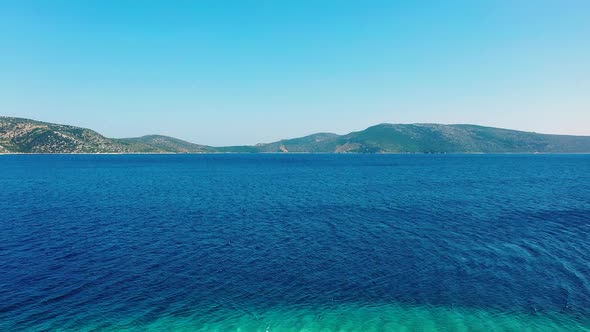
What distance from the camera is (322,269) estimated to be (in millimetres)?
50625

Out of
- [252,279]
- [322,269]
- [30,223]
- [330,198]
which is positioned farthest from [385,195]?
[30,223]

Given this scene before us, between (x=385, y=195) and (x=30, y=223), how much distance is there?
107007 millimetres

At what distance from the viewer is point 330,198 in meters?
120

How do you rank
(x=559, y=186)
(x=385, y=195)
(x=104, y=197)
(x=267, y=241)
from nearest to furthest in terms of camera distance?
(x=267, y=241), (x=104, y=197), (x=385, y=195), (x=559, y=186)

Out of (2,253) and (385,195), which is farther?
(385,195)

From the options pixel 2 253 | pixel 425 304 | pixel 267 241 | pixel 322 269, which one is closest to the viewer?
pixel 425 304

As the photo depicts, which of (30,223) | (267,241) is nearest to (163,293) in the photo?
(267,241)

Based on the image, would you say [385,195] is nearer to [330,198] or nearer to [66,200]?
[330,198]

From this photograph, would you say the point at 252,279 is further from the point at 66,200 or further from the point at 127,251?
the point at 66,200

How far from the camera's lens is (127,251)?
57781 mm

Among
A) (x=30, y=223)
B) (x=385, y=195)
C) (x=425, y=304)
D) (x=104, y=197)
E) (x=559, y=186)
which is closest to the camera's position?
(x=425, y=304)

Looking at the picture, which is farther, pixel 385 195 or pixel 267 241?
pixel 385 195

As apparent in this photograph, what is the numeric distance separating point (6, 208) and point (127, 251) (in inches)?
2530

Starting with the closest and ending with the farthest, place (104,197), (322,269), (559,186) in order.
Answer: (322,269) → (104,197) → (559,186)
